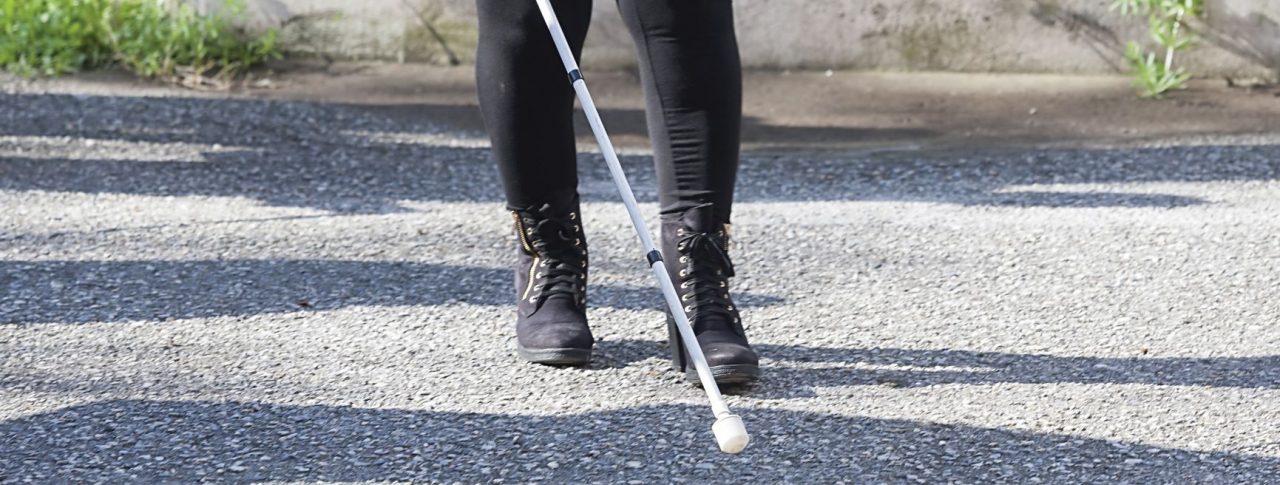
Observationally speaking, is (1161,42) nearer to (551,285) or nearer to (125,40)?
(551,285)

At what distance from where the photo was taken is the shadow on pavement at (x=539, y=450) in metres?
2.24

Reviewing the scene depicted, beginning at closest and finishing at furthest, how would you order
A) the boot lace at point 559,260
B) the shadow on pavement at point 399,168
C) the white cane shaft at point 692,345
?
the white cane shaft at point 692,345 → the boot lace at point 559,260 → the shadow on pavement at point 399,168

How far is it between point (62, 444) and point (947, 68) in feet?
15.2

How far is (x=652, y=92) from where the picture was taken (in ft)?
8.63

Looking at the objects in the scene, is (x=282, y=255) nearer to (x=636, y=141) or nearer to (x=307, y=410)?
(x=307, y=410)

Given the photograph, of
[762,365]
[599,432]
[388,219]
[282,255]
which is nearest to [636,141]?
[388,219]

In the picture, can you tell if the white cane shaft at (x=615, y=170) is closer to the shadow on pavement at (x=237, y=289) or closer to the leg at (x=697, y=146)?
the leg at (x=697, y=146)

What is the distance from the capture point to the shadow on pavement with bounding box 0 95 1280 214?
441 cm

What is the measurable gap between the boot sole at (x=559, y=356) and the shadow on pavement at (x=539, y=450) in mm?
230

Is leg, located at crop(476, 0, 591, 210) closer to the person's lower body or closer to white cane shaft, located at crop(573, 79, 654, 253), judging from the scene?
the person's lower body

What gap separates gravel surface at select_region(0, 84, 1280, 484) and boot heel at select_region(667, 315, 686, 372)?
84 millimetres

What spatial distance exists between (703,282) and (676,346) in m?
0.12

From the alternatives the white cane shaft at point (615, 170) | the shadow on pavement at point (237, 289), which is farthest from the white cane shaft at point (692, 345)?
the shadow on pavement at point (237, 289)

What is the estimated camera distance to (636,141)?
539 cm
